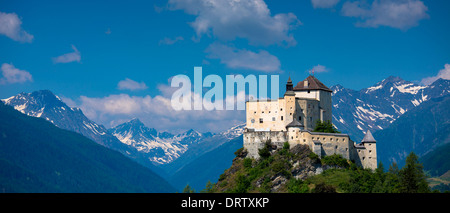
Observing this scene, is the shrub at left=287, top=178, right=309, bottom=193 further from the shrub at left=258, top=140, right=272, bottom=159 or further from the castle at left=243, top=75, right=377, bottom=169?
the shrub at left=258, top=140, right=272, bottom=159

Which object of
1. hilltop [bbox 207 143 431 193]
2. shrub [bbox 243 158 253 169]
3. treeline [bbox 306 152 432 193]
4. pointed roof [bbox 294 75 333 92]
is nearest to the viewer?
treeline [bbox 306 152 432 193]

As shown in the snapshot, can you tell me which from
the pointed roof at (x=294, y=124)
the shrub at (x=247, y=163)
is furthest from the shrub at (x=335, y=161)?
the shrub at (x=247, y=163)

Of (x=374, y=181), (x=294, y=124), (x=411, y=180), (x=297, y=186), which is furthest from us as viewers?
(x=294, y=124)

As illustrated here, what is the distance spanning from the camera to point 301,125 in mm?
109188

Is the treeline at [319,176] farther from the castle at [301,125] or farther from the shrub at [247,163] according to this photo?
the castle at [301,125]

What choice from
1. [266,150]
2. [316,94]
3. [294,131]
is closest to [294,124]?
[294,131]

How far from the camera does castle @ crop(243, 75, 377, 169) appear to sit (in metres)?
106

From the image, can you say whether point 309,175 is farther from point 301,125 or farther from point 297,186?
point 301,125

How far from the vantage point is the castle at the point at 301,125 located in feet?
348

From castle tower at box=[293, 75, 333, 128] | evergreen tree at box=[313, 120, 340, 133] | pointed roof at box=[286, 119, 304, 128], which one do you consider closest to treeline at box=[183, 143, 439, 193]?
pointed roof at box=[286, 119, 304, 128]

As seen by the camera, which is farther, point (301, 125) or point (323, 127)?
point (323, 127)

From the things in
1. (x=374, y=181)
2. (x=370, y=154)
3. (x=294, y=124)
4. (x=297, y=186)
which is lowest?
(x=297, y=186)

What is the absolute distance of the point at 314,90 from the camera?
116375mm
